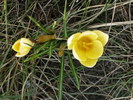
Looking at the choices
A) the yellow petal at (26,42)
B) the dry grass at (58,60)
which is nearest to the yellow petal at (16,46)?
the yellow petal at (26,42)

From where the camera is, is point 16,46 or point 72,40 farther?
point 16,46

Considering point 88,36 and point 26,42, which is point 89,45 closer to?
point 88,36

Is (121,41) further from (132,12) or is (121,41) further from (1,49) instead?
(1,49)

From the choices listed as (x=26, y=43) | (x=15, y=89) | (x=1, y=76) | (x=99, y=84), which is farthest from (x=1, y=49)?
(x=99, y=84)

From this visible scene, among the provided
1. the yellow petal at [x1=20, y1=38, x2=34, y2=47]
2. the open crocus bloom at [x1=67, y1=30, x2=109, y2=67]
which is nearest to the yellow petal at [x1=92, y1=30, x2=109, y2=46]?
the open crocus bloom at [x1=67, y1=30, x2=109, y2=67]

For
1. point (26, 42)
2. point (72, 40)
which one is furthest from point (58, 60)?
point (72, 40)
